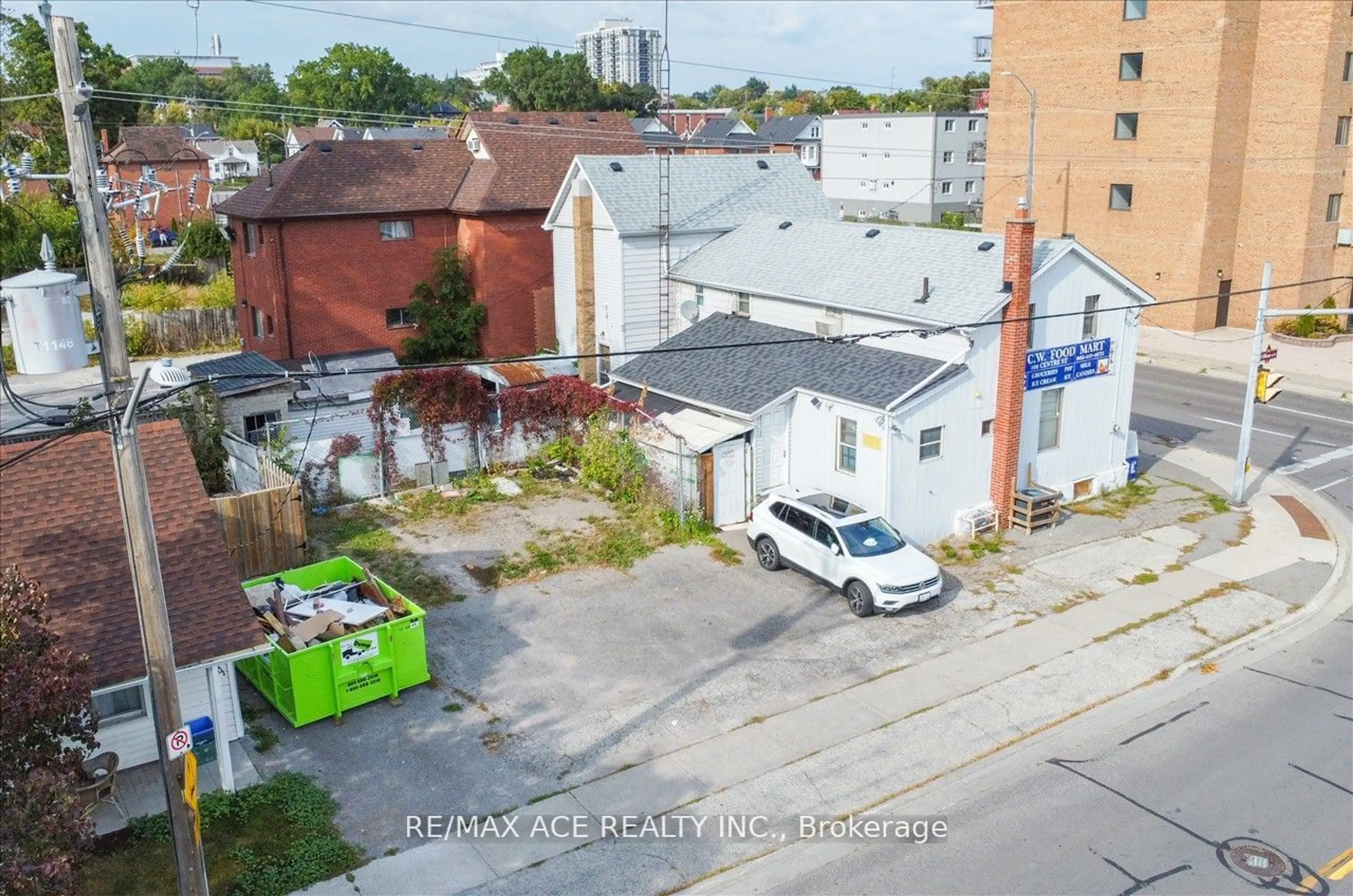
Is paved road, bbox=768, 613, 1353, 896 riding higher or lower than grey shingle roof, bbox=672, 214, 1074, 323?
lower

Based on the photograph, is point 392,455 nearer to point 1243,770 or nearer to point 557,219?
point 557,219

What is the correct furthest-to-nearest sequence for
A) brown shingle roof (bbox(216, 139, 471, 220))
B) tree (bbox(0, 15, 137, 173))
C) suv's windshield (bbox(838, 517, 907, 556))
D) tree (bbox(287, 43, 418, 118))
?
tree (bbox(287, 43, 418, 118)) → tree (bbox(0, 15, 137, 173)) → brown shingle roof (bbox(216, 139, 471, 220)) → suv's windshield (bbox(838, 517, 907, 556))

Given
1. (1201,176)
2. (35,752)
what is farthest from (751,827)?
(1201,176)

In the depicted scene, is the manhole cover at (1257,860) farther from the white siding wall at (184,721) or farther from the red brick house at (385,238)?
the red brick house at (385,238)

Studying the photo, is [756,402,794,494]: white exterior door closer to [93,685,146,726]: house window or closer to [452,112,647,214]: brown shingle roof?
[93,685,146,726]: house window

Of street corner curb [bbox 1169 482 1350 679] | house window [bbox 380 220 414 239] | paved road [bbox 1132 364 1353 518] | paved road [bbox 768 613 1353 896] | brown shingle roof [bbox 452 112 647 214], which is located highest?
brown shingle roof [bbox 452 112 647 214]

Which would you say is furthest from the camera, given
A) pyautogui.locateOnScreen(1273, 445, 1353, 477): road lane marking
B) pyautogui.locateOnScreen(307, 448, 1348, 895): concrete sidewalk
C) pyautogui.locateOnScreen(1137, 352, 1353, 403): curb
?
pyautogui.locateOnScreen(1137, 352, 1353, 403): curb

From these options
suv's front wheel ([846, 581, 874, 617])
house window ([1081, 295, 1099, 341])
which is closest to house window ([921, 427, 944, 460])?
suv's front wheel ([846, 581, 874, 617])
